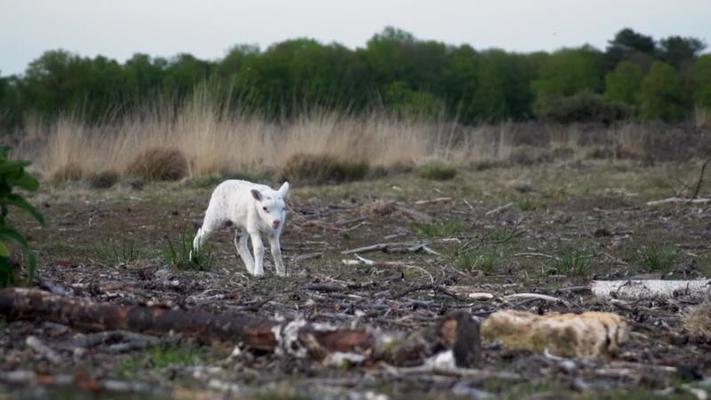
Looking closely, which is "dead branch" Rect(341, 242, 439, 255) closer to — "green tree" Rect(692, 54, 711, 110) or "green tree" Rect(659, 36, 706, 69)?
"green tree" Rect(692, 54, 711, 110)

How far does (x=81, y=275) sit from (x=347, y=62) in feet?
149

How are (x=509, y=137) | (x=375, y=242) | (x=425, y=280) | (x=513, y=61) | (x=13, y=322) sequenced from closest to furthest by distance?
(x=13, y=322), (x=425, y=280), (x=375, y=242), (x=509, y=137), (x=513, y=61)

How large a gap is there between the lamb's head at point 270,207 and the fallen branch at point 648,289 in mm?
3028

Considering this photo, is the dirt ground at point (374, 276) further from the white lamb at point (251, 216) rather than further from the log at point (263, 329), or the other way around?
the white lamb at point (251, 216)

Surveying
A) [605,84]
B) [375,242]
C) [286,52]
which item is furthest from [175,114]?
[605,84]

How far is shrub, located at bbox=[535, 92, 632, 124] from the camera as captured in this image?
138 ft

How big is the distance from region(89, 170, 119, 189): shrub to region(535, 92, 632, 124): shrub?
2703cm

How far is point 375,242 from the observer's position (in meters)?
12.0

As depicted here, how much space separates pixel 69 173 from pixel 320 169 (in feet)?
14.7

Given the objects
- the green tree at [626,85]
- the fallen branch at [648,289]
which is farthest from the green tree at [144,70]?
the fallen branch at [648,289]

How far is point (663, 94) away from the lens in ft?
159

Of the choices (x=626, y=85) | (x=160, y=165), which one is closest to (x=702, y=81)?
(x=626, y=85)

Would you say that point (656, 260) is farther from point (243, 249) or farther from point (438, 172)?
point (438, 172)

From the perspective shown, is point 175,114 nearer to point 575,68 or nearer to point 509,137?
point 509,137
